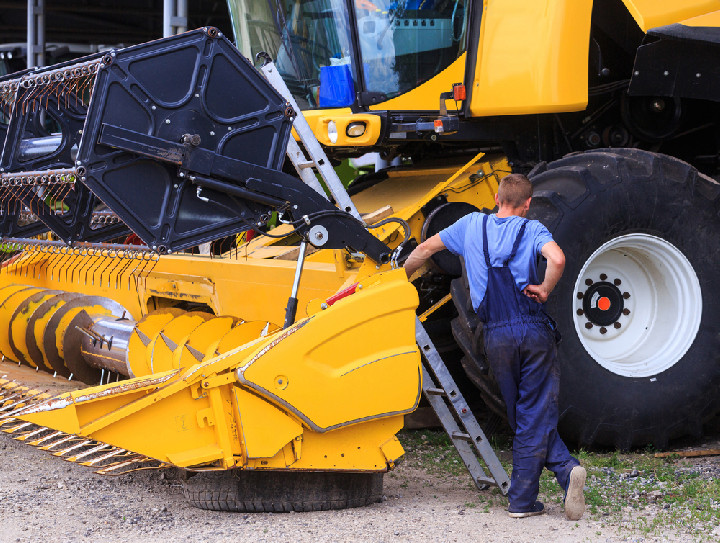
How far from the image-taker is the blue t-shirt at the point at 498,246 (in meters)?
3.59

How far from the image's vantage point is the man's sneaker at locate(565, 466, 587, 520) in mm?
3479

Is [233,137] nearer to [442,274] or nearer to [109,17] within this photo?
[442,274]

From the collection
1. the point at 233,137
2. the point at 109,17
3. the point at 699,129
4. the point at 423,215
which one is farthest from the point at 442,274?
the point at 109,17

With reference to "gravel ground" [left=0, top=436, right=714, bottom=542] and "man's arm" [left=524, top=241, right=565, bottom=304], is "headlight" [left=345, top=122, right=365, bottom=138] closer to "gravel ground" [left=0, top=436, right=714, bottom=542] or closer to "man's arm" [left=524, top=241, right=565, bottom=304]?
"man's arm" [left=524, top=241, right=565, bottom=304]

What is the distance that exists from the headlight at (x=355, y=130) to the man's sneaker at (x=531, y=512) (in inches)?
85.1

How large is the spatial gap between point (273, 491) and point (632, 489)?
1432 mm

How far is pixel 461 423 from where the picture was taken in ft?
13.1

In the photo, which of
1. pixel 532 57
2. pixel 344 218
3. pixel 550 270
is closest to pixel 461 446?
pixel 550 270

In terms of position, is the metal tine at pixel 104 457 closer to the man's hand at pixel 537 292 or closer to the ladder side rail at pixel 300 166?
the ladder side rail at pixel 300 166

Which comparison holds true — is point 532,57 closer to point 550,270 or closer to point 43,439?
point 550,270

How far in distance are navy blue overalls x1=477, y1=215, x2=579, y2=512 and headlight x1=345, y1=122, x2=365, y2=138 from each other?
152 cm

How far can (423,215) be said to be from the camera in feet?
15.9

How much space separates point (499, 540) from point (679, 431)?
1.55 meters

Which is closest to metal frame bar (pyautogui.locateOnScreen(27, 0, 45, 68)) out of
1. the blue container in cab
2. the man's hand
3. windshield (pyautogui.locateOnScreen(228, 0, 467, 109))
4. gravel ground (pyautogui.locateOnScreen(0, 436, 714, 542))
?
windshield (pyautogui.locateOnScreen(228, 0, 467, 109))
